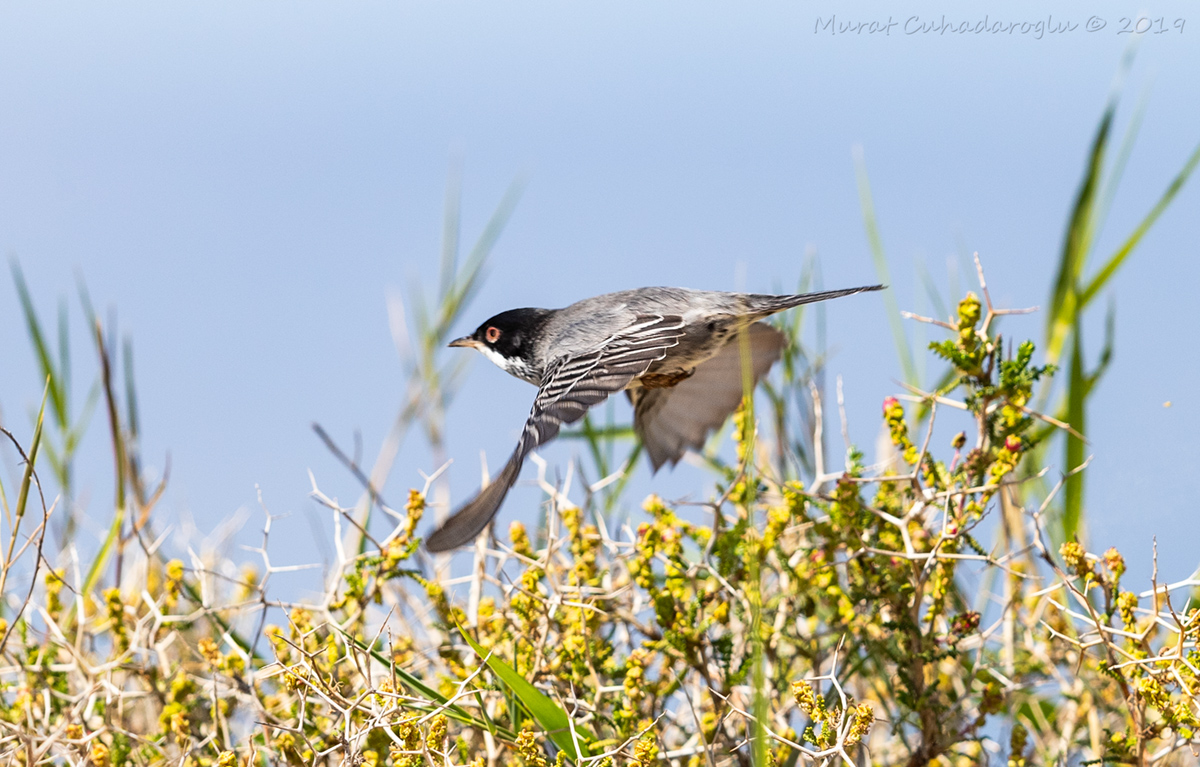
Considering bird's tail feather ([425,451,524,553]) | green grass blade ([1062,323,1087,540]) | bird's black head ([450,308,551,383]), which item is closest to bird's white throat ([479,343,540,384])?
bird's black head ([450,308,551,383])

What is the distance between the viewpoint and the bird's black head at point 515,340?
4371mm

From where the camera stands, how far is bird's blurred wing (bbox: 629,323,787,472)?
178 inches

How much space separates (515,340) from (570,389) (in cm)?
120

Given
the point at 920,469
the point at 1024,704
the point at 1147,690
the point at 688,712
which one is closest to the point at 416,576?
the point at 688,712

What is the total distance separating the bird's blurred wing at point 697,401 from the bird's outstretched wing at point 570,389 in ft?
2.56

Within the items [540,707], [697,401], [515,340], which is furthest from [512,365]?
[540,707]

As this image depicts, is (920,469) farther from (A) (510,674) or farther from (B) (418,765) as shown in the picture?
(B) (418,765)

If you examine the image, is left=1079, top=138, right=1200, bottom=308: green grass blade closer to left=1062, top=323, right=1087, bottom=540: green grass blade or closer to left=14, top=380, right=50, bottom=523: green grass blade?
left=1062, top=323, right=1087, bottom=540: green grass blade

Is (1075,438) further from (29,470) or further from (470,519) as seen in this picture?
(29,470)

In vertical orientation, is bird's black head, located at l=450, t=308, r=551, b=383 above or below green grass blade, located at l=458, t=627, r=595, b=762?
above

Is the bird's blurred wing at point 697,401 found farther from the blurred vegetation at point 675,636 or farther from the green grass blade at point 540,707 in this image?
the green grass blade at point 540,707

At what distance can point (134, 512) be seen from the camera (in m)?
3.66

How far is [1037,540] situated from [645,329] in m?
1.62

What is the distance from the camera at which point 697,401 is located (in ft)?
15.2
